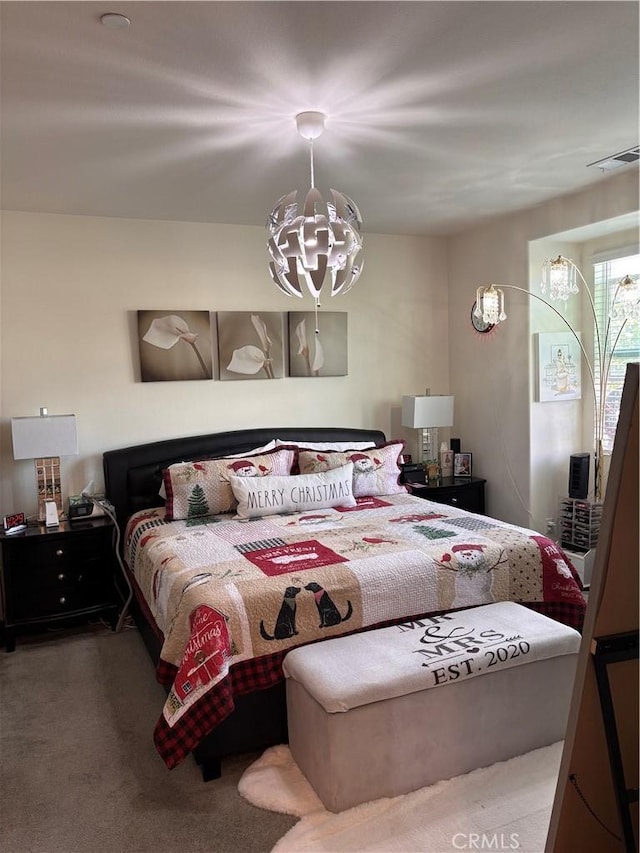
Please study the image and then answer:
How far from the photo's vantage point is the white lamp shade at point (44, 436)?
3.64 m

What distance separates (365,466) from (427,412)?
2.97ft

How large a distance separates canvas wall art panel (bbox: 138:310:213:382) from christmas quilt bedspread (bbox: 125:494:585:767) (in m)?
1.19

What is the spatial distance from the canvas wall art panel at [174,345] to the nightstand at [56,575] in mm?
1059

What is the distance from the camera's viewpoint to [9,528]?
3.60m

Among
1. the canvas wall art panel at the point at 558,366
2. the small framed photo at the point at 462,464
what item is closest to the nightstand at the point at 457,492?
the small framed photo at the point at 462,464

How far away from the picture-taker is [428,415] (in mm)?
4766

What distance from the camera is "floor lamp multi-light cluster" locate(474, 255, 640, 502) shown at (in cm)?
366

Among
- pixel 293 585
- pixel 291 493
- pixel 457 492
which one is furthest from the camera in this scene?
pixel 457 492

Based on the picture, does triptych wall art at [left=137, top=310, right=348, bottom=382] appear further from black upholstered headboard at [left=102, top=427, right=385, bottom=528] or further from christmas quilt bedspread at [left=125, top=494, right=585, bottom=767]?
christmas quilt bedspread at [left=125, top=494, right=585, bottom=767]

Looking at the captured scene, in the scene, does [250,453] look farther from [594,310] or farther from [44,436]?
[594,310]

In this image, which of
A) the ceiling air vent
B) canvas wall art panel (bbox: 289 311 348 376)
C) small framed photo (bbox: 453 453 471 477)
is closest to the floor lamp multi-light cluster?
the ceiling air vent

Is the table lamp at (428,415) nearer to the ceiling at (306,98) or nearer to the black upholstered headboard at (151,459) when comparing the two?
the black upholstered headboard at (151,459)

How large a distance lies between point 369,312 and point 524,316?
1162 mm

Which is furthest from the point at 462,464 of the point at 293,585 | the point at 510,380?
the point at 293,585
